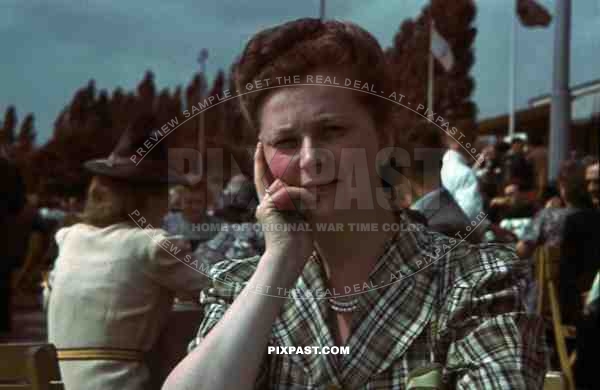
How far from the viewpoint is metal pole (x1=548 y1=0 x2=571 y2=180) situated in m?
5.35

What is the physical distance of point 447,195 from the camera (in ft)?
8.53

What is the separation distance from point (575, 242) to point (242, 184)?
10.3 ft

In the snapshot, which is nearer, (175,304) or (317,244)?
(317,244)

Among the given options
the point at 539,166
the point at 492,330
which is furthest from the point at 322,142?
the point at 539,166

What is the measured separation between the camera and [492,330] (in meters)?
1.13

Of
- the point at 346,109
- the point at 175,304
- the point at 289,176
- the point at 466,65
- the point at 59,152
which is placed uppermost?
the point at 59,152

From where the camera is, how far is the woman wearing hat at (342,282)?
116cm

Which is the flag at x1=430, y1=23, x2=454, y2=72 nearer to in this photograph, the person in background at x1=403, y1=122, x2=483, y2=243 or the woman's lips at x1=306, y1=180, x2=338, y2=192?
the person in background at x1=403, y1=122, x2=483, y2=243

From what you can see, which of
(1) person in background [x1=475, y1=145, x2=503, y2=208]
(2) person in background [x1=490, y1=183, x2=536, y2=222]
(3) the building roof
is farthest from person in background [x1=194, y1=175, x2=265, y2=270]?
(3) the building roof

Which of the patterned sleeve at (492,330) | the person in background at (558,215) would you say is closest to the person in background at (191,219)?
the patterned sleeve at (492,330)

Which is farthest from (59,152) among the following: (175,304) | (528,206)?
(175,304)

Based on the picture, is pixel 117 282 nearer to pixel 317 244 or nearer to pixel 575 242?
pixel 317 244

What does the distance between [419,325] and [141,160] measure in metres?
1.58

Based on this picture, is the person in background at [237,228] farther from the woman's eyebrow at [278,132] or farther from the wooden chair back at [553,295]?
the wooden chair back at [553,295]
